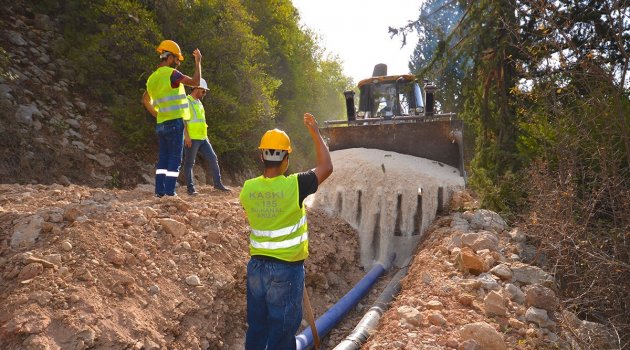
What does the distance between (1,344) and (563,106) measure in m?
6.49

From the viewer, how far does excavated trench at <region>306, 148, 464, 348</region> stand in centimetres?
686

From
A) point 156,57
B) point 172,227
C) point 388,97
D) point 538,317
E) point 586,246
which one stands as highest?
point 156,57

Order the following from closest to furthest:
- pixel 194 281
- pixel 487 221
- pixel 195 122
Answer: pixel 194 281 → pixel 487 221 → pixel 195 122

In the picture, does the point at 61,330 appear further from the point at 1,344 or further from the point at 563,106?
the point at 563,106

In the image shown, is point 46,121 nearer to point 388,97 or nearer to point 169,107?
point 169,107

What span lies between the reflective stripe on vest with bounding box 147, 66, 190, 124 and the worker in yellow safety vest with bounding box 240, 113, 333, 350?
2.51 metres

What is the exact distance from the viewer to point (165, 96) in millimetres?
4961

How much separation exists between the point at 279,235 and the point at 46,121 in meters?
7.05

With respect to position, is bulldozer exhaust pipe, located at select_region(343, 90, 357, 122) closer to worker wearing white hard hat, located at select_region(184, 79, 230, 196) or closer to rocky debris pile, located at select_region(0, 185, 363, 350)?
worker wearing white hard hat, located at select_region(184, 79, 230, 196)

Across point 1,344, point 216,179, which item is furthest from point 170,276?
point 216,179

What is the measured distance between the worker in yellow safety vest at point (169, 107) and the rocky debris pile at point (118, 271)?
39 centimetres

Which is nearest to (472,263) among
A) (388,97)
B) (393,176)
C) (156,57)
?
(393,176)

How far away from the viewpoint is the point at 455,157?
8031 mm

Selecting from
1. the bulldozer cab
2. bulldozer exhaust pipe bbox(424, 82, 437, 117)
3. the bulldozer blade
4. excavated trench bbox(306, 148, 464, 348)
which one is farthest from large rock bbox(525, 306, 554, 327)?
the bulldozer cab
